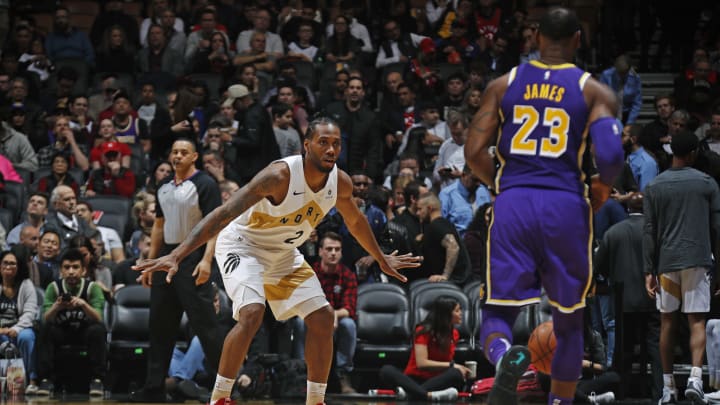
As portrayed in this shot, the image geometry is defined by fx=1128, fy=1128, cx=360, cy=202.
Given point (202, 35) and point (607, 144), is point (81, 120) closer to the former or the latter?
point (202, 35)

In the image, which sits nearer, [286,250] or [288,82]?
[286,250]

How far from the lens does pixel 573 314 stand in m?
5.64

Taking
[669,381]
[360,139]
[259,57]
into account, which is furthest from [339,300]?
[259,57]

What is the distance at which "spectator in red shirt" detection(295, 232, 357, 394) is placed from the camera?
1128cm

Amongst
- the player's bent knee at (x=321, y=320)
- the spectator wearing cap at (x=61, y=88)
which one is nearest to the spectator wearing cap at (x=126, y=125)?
the spectator wearing cap at (x=61, y=88)

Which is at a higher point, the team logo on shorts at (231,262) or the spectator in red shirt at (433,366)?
the team logo on shorts at (231,262)

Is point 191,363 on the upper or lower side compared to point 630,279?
lower

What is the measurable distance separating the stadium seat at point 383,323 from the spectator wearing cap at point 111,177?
3.35 meters

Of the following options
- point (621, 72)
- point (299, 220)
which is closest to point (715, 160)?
point (621, 72)

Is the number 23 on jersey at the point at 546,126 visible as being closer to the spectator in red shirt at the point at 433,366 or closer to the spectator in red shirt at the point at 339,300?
the spectator in red shirt at the point at 433,366

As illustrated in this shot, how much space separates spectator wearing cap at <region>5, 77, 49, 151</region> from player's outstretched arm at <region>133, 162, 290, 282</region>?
833cm

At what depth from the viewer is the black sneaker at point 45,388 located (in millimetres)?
10766

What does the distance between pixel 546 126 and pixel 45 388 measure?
269 inches

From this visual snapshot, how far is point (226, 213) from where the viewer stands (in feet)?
21.8
